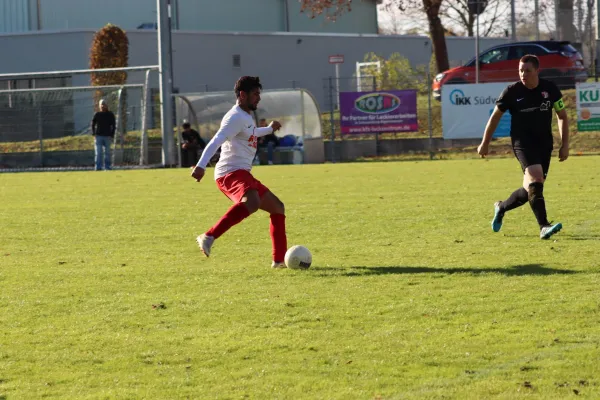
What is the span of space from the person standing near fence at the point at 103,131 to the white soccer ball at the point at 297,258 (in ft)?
63.3

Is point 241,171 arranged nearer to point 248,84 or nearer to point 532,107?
point 248,84

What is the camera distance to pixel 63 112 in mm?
32219

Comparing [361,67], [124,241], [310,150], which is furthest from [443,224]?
[361,67]

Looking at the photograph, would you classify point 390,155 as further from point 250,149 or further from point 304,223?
point 250,149

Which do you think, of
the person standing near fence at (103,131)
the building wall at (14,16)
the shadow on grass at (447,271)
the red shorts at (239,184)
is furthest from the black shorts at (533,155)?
the building wall at (14,16)

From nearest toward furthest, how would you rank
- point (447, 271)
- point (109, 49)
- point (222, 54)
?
1. point (447, 271)
2. point (109, 49)
3. point (222, 54)

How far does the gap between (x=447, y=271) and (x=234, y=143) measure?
2.19m

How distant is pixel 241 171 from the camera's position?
32.0 ft

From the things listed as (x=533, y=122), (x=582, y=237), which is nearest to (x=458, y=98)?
(x=533, y=122)

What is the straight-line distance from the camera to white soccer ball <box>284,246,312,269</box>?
9414mm

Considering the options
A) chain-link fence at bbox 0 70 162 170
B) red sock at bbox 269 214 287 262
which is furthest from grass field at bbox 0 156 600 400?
chain-link fence at bbox 0 70 162 170

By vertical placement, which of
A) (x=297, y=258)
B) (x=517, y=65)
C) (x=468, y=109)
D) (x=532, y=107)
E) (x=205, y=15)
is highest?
(x=205, y=15)

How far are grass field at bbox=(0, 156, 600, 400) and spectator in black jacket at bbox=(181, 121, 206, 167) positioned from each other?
47.5 feet

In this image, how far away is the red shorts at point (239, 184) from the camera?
381 inches
